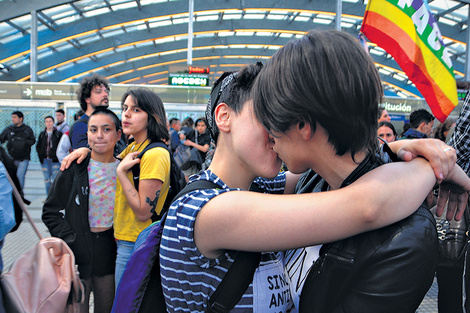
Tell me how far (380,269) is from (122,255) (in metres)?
1.84

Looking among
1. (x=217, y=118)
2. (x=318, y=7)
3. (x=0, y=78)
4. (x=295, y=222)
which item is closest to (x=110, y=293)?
(x=217, y=118)

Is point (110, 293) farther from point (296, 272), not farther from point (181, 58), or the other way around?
point (181, 58)

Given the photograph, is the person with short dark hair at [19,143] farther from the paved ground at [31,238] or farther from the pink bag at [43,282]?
the pink bag at [43,282]

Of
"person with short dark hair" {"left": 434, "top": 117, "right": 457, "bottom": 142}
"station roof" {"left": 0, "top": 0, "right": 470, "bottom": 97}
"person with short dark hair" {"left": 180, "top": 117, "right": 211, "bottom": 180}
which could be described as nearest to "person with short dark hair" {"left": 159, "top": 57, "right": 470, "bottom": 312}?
"person with short dark hair" {"left": 434, "top": 117, "right": 457, "bottom": 142}

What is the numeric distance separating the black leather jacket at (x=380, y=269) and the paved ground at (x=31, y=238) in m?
3.07

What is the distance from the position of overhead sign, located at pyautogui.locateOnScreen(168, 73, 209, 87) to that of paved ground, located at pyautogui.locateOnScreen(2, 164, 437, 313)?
5120 millimetres

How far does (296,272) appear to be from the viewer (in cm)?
105

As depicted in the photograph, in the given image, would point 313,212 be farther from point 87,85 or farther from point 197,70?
point 197,70

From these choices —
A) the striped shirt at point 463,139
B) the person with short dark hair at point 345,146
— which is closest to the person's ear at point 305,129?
the person with short dark hair at point 345,146

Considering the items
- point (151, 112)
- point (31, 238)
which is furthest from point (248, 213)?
point (31, 238)

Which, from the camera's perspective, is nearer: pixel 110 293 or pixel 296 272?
pixel 296 272

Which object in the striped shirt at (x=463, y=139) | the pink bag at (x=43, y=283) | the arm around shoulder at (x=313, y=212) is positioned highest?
the striped shirt at (x=463, y=139)

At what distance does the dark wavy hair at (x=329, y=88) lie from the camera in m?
0.80

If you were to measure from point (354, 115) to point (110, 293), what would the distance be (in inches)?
87.2
